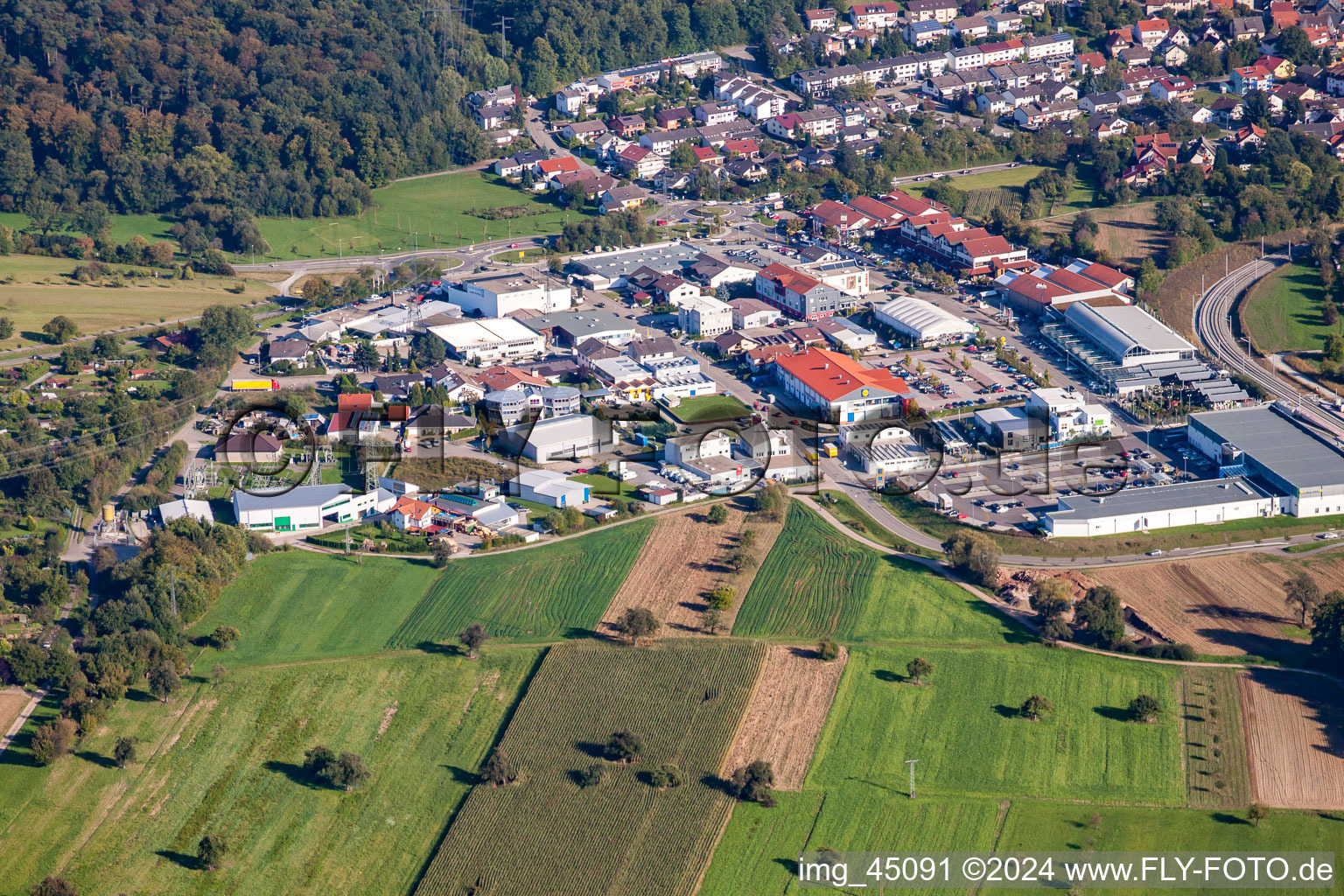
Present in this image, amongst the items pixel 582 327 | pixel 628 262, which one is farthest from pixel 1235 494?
pixel 628 262

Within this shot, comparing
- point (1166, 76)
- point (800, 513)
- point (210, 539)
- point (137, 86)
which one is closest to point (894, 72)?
point (1166, 76)

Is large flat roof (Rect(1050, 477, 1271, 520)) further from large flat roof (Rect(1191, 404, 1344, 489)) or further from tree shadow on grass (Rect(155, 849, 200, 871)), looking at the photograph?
tree shadow on grass (Rect(155, 849, 200, 871))

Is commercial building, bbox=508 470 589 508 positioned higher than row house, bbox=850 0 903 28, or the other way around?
row house, bbox=850 0 903 28

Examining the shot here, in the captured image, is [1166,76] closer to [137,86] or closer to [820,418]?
[820,418]

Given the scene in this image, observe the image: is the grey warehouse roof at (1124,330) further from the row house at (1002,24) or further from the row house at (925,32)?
the row house at (1002,24)

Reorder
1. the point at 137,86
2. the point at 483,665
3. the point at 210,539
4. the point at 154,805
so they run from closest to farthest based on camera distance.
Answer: the point at 154,805, the point at 483,665, the point at 210,539, the point at 137,86

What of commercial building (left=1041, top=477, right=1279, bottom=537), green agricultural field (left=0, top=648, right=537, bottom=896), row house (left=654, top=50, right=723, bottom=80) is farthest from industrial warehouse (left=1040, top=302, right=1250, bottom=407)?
row house (left=654, top=50, right=723, bottom=80)
